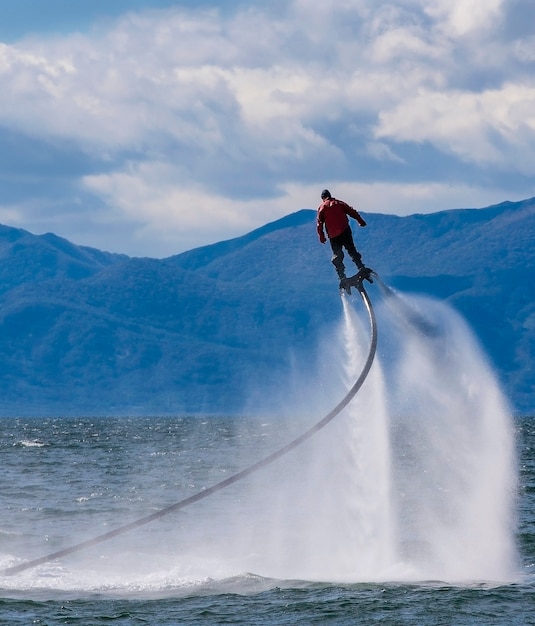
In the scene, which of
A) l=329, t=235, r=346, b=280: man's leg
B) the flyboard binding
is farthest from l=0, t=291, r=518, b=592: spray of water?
l=329, t=235, r=346, b=280: man's leg

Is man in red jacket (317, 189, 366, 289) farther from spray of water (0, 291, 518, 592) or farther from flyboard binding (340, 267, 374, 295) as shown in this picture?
spray of water (0, 291, 518, 592)

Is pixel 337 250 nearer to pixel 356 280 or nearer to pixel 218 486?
pixel 356 280

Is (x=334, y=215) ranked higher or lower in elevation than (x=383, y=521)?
higher

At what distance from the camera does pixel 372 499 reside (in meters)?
39.4

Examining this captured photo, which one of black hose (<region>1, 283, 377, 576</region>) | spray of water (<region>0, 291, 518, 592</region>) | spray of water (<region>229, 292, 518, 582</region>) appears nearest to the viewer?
black hose (<region>1, 283, 377, 576</region>)

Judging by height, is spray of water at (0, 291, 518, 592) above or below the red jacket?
below

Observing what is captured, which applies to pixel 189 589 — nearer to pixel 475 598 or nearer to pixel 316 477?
pixel 475 598

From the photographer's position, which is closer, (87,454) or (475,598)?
(475,598)

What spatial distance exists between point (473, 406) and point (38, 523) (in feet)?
80.2

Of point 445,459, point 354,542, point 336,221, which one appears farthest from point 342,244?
point 445,459

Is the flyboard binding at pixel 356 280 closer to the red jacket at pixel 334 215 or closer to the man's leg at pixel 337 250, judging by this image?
the man's leg at pixel 337 250

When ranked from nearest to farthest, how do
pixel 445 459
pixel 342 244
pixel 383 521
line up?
pixel 342 244 < pixel 383 521 < pixel 445 459

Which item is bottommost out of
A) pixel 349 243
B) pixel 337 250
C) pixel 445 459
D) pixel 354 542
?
pixel 354 542

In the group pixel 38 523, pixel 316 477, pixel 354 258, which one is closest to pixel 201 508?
pixel 38 523
